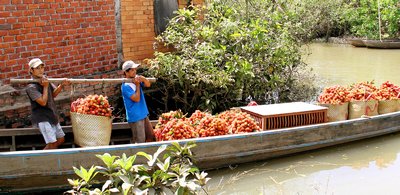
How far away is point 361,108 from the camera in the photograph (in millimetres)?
8727

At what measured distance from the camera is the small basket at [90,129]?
6.85m

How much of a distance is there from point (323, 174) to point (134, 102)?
309 centimetres

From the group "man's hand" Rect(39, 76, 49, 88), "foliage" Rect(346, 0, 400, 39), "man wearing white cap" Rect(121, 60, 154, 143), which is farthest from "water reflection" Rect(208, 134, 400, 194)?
"foliage" Rect(346, 0, 400, 39)

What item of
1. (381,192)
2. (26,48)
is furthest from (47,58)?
(381,192)

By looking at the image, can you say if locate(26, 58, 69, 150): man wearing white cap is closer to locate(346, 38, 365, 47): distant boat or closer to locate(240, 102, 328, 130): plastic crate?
locate(240, 102, 328, 130): plastic crate

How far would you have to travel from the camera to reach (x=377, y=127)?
8.85m

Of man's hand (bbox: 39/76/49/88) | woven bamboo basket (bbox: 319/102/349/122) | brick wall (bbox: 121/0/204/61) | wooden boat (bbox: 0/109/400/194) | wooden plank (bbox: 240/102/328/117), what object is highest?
brick wall (bbox: 121/0/204/61)

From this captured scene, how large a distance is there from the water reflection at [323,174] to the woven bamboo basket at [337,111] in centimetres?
52

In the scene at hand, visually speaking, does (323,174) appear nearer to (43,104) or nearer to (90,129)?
(90,129)

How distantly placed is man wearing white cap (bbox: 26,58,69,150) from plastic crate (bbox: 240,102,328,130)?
9.82 feet

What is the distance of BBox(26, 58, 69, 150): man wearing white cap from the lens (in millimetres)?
6488

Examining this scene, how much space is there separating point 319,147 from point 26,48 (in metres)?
5.04

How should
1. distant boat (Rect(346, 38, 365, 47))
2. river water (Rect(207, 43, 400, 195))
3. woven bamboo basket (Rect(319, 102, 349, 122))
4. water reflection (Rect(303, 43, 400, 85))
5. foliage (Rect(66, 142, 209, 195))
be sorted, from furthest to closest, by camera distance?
distant boat (Rect(346, 38, 365, 47)), water reflection (Rect(303, 43, 400, 85)), woven bamboo basket (Rect(319, 102, 349, 122)), river water (Rect(207, 43, 400, 195)), foliage (Rect(66, 142, 209, 195))

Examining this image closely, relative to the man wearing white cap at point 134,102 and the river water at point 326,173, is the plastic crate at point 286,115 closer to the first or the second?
the river water at point 326,173
